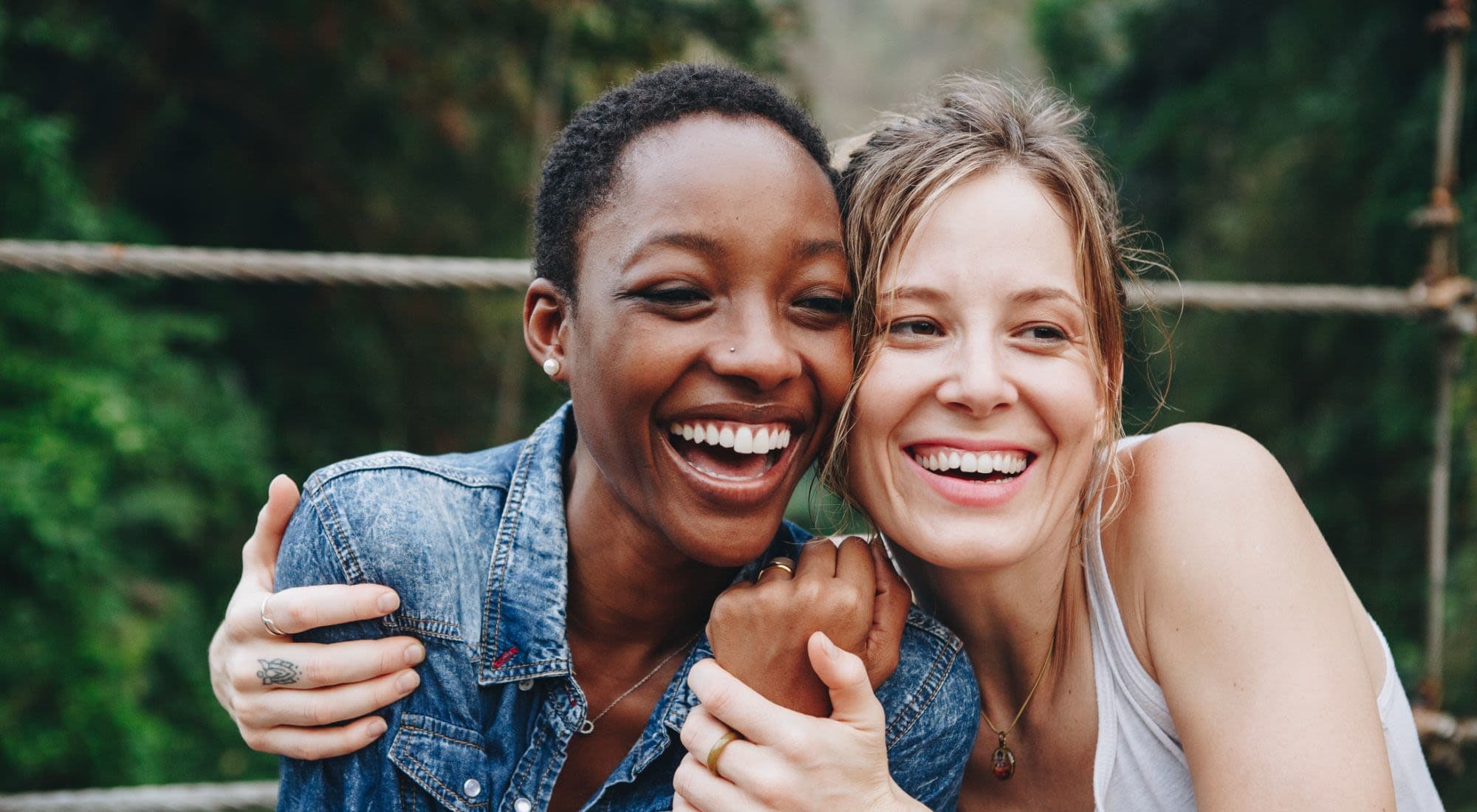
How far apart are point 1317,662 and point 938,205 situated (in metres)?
0.87

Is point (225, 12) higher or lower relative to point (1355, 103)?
higher

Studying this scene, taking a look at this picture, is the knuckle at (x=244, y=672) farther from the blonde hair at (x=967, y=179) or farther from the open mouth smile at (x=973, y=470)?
the open mouth smile at (x=973, y=470)

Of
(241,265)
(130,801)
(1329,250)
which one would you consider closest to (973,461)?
(241,265)

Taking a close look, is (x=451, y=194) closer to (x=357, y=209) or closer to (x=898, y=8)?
(x=357, y=209)

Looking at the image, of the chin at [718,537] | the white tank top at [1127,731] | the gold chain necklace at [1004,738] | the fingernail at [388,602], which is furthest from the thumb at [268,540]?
the white tank top at [1127,731]

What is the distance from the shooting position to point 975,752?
2053 millimetres

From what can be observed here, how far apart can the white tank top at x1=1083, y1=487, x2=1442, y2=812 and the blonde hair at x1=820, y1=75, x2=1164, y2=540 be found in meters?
0.18

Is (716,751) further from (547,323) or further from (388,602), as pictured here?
(547,323)

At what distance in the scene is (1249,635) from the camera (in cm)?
165

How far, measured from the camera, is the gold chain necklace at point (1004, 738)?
200 centimetres

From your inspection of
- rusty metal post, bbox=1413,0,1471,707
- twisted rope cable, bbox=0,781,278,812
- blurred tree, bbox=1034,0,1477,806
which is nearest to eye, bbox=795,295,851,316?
twisted rope cable, bbox=0,781,278,812

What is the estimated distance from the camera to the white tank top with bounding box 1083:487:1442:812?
1852 mm

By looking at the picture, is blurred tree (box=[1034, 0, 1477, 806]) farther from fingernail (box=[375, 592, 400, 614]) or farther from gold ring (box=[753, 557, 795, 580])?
fingernail (box=[375, 592, 400, 614])

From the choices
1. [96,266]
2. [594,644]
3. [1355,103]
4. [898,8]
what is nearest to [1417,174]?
[1355,103]
